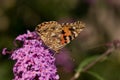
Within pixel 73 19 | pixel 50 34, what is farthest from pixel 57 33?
pixel 73 19

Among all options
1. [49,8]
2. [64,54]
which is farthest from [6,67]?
[49,8]

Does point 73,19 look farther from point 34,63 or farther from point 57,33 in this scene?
point 34,63

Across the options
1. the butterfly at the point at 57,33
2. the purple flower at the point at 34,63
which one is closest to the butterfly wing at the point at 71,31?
the butterfly at the point at 57,33

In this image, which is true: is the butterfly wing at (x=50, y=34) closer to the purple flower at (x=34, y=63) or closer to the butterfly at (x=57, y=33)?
the butterfly at (x=57, y=33)

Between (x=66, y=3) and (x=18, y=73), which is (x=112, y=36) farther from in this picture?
(x=18, y=73)

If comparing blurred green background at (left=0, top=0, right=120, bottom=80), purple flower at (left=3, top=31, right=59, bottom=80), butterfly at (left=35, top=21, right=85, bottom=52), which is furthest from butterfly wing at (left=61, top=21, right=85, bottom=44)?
blurred green background at (left=0, top=0, right=120, bottom=80)

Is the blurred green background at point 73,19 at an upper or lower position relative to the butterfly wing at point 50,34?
upper
